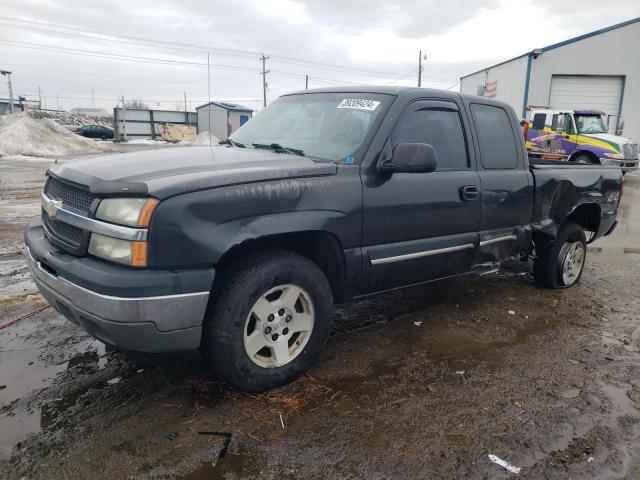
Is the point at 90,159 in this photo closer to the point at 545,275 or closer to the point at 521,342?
the point at 521,342

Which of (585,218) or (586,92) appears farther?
(586,92)

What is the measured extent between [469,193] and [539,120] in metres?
15.8

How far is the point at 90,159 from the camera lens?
3.48 m

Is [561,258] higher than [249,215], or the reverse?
[249,215]

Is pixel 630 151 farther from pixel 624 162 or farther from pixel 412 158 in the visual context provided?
pixel 412 158

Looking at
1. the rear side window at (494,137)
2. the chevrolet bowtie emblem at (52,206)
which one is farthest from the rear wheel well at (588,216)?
the chevrolet bowtie emblem at (52,206)

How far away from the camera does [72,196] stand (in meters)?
2.95

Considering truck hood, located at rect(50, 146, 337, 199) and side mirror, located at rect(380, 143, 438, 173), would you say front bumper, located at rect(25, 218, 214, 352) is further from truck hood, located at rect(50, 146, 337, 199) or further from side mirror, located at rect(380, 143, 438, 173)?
side mirror, located at rect(380, 143, 438, 173)

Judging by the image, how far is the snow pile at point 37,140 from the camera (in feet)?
80.2

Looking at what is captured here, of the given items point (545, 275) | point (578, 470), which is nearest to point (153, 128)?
point (545, 275)

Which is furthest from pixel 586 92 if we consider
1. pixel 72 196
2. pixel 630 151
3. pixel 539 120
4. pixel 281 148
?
pixel 72 196

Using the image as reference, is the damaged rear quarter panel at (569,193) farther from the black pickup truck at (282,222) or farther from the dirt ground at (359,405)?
the dirt ground at (359,405)

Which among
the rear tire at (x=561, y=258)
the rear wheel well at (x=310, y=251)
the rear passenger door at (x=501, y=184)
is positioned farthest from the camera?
the rear tire at (x=561, y=258)

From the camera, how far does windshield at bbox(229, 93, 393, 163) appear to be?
3.53m
